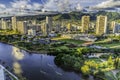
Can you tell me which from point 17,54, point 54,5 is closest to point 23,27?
point 17,54

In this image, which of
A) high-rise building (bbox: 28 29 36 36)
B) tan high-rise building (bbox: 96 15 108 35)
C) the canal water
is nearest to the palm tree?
the canal water

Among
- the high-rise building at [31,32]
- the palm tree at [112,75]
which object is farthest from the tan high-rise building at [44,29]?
the palm tree at [112,75]

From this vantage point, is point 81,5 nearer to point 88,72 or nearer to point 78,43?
point 78,43

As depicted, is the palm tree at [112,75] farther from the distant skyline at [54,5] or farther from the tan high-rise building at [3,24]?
the tan high-rise building at [3,24]

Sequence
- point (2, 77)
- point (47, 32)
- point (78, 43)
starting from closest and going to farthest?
point (2, 77), point (78, 43), point (47, 32)

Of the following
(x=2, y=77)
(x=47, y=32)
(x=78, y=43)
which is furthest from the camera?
(x=47, y=32)

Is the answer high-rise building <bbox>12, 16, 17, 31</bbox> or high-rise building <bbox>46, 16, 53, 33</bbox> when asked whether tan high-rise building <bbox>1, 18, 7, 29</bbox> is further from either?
high-rise building <bbox>46, 16, 53, 33</bbox>

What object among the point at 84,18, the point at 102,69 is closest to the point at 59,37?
the point at 84,18
